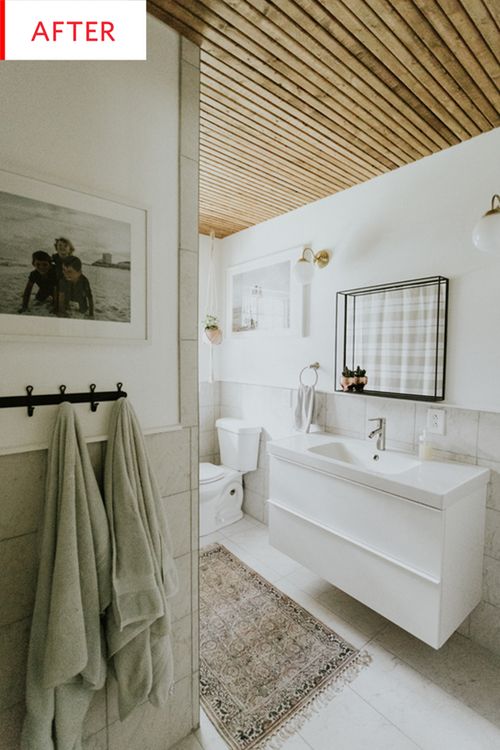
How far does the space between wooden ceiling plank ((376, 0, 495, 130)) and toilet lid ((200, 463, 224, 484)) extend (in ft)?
8.29

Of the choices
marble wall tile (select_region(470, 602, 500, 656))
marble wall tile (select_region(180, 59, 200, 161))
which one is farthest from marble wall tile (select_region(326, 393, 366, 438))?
marble wall tile (select_region(180, 59, 200, 161))

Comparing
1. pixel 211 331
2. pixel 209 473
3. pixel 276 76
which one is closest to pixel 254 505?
pixel 209 473

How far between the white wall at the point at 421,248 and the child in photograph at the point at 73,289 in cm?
168

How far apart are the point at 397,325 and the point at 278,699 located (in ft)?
6.07

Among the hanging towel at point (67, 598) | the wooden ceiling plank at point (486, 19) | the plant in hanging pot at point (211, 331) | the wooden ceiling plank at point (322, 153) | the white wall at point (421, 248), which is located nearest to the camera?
the hanging towel at point (67, 598)

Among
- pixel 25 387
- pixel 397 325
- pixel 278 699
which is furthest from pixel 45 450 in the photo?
pixel 397 325

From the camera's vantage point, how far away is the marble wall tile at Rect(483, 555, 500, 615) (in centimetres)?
167

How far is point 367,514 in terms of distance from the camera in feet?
5.32

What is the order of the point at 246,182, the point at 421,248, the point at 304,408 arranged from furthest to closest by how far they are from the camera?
the point at 304,408 < the point at 246,182 < the point at 421,248

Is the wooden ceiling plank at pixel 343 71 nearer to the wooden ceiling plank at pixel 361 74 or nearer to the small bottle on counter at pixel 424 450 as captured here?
the wooden ceiling plank at pixel 361 74

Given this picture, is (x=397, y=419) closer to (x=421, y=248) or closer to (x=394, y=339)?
(x=394, y=339)

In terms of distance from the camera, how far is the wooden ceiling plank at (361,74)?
1164mm

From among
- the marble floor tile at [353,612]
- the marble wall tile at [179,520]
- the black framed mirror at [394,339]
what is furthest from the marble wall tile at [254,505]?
the marble wall tile at [179,520]

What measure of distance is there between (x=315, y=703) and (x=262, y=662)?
28cm
